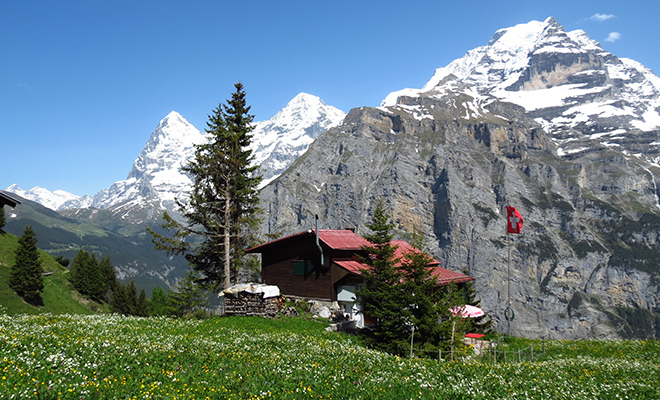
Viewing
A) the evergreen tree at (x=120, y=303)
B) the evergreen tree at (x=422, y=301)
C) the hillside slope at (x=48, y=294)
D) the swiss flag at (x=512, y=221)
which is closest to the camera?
the evergreen tree at (x=422, y=301)

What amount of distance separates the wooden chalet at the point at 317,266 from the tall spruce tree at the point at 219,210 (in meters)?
3.47

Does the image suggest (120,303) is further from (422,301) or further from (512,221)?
(422,301)

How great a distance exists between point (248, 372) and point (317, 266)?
24.4m

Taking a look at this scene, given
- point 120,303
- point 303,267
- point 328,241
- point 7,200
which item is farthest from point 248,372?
point 120,303

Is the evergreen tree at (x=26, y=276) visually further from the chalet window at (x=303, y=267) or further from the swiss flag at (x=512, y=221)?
the swiss flag at (x=512, y=221)

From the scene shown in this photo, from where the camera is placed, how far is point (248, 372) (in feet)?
42.4

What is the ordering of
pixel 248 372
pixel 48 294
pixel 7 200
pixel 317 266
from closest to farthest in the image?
pixel 248 372 < pixel 7 200 < pixel 317 266 < pixel 48 294

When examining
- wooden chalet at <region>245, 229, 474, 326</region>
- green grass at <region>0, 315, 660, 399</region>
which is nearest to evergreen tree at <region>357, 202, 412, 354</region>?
green grass at <region>0, 315, 660, 399</region>

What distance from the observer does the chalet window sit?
37.6m

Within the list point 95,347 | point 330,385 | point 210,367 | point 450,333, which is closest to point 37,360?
point 95,347

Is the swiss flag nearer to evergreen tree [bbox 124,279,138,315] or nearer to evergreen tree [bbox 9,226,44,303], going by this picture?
evergreen tree [bbox 9,226,44,303]

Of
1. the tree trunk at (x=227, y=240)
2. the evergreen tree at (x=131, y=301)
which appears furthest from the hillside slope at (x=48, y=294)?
the tree trunk at (x=227, y=240)

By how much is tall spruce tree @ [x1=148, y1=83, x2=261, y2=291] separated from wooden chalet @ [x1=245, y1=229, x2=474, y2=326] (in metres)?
3.47

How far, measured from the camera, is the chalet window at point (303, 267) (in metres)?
37.6
